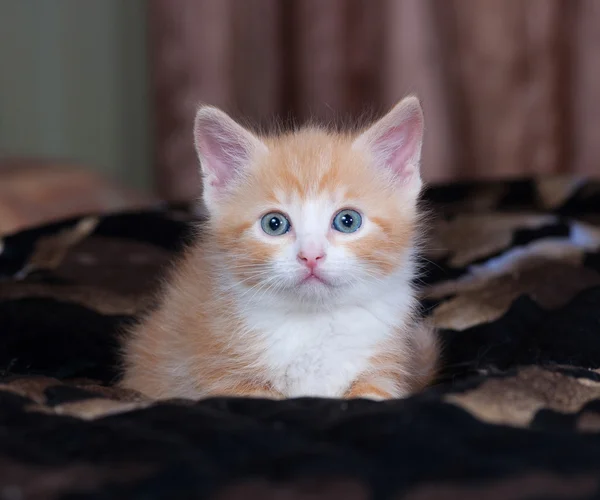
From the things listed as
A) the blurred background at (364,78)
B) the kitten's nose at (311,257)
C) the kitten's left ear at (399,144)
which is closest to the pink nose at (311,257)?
the kitten's nose at (311,257)

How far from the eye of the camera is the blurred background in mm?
2475

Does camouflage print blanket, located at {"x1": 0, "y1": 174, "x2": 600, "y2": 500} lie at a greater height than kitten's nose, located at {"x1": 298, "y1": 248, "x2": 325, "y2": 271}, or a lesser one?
lesser

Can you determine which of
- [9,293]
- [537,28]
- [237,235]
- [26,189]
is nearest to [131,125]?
[26,189]

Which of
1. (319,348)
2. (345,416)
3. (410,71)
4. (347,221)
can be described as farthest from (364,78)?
(345,416)

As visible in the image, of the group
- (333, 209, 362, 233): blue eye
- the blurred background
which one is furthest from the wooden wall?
(333, 209, 362, 233): blue eye

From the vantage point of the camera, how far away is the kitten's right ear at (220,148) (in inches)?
51.1

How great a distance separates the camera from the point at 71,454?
81cm

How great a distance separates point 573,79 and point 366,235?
5.11 ft

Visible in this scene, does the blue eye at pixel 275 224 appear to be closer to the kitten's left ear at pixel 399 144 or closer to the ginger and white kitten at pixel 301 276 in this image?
the ginger and white kitten at pixel 301 276

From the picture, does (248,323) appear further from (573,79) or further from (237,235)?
(573,79)

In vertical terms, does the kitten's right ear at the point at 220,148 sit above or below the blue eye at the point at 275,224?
above

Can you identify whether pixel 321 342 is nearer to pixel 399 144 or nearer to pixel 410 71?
pixel 399 144

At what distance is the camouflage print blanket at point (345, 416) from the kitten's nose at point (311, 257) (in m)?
0.25

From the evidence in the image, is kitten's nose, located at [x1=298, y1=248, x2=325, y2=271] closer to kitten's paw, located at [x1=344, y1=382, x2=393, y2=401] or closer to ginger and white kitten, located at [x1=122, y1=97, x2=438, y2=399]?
ginger and white kitten, located at [x1=122, y1=97, x2=438, y2=399]
